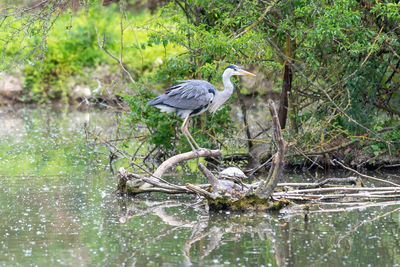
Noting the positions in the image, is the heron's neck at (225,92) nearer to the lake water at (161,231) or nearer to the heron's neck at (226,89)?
the heron's neck at (226,89)

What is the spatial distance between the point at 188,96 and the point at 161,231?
286cm

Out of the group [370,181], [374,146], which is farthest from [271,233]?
[374,146]

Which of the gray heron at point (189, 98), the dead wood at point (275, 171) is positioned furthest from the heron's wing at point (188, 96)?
the dead wood at point (275, 171)

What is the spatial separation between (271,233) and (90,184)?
3763 millimetres

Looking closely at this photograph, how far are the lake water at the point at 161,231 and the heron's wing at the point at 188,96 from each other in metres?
1.40

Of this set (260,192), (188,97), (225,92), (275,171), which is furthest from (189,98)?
(275,171)

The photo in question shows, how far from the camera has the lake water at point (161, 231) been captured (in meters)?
5.85

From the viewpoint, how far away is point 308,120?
10.8m

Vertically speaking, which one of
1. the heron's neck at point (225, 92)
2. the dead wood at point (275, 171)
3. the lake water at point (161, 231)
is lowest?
the lake water at point (161, 231)

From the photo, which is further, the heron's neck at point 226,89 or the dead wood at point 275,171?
the heron's neck at point 226,89

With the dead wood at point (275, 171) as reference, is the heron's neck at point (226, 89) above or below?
above

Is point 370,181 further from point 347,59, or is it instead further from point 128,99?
point 128,99

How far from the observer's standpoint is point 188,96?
9.31 metres

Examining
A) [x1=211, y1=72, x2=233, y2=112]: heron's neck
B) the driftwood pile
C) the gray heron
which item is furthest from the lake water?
[x1=211, y1=72, x2=233, y2=112]: heron's neck
